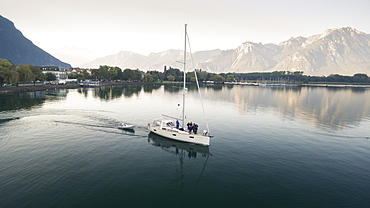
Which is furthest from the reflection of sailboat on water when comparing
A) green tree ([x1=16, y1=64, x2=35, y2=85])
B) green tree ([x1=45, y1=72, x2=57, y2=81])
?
green tree ([x1=45, y1=72, x2=57, y2=81])

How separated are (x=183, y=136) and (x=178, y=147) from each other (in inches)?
95.5

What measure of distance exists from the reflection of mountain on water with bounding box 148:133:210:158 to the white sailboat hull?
0.81m

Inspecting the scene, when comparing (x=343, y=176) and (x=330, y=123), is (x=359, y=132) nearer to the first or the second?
(x=330, y=123)

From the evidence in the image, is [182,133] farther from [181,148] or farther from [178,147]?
[181,148]

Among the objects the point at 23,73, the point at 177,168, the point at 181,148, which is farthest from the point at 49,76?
the point at 177,168

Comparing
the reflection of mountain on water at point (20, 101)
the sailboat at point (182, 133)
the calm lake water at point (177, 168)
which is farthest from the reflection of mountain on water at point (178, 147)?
the reflection of mountain on water at point (20, 101)

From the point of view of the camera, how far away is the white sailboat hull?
36.5m

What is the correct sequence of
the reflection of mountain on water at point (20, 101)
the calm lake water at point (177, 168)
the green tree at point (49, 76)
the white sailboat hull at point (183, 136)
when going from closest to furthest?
1. the calm lake water at point (177, 168)
2. the white sailboat hull at point (183, 136)
3. the reflection of mountain on water at point (20, 101)
4. the green tree at point (49, 76)

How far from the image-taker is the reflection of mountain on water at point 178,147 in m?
34.5

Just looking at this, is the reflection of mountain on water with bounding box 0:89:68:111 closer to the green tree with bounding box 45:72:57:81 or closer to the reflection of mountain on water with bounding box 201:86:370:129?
the green tree with bounding box 45:72:57:81

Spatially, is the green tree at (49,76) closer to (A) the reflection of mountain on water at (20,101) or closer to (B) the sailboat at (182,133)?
(A) the reflection of mountain on water at (20,101)

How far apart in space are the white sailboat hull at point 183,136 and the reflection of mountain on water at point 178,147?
2.66ft

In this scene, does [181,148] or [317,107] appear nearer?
[181,148]

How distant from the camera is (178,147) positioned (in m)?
36.9
